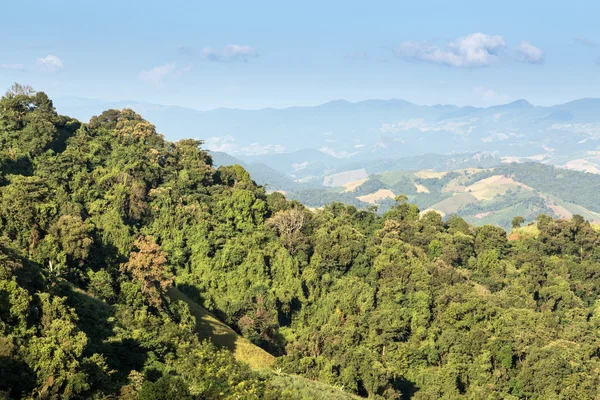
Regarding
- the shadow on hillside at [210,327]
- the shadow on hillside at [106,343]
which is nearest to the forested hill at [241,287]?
the shadow on hillside at [106,343]

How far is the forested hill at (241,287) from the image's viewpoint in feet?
88.8

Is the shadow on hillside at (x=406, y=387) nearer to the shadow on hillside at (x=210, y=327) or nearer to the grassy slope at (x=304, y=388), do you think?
the grassy slope at (x=304, y=388)

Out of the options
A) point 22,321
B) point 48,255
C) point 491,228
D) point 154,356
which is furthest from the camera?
point 491,228

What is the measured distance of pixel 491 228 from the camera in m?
71.8

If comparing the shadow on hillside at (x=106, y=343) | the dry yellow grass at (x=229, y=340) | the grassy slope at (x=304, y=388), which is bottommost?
the dry yellow grass at (x=229, y=340)

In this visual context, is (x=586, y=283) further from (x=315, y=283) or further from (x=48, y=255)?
(x=48, y=255)

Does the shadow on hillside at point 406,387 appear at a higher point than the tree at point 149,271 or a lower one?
lower

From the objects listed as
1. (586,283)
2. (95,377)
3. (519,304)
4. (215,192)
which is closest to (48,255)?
(95,377)

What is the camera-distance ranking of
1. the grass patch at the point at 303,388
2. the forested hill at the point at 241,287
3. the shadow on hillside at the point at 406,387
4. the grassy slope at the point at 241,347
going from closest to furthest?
the forested hill at the point at 241,287 → the grass patch at the point at 303,388 → the grassy slope at the point at 241,347 → the shadow on hillside at the point at 406,387

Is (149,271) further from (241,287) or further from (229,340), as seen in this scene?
(241,287)

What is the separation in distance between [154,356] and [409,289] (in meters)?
28.6

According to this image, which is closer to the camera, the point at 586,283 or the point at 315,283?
the point at 315,283

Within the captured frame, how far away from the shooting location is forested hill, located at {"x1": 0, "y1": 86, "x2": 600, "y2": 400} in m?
27.1

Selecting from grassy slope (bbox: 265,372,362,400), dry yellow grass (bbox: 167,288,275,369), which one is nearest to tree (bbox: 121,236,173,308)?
dry yellow grass (bbox: 167,288,275,369)
